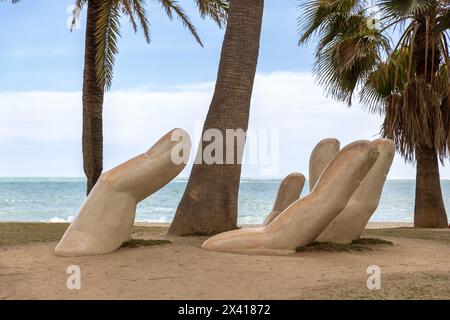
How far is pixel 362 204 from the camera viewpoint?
8320 mm

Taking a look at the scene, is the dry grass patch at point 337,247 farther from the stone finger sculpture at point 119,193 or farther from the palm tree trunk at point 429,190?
the palm tree trunk at point 429,190

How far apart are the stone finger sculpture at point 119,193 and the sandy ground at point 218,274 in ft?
0.82

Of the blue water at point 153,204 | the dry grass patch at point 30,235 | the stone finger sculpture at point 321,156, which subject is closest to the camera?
the stone finger sculpture at point 321,156

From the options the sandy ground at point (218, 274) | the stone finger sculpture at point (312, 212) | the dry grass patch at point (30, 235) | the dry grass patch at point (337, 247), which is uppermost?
the stone finger sculpture at point (312, 212)

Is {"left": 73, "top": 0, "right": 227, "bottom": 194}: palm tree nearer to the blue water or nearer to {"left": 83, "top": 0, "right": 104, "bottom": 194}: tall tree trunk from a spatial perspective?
{"left": 83, "top": 0, "right": 104, "bottom": 194}: tall tree trunk

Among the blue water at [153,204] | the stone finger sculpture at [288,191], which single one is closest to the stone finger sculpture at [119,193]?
the stone finger sculpture at [288,191]

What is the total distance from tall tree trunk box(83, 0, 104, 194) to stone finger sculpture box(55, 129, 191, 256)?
681 centimetres

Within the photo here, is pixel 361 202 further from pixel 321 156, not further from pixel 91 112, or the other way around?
pixel 91 112

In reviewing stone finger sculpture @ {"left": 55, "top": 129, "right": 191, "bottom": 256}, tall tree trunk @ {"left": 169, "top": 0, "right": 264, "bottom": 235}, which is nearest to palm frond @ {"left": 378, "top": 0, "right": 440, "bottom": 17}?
tall tree trunk @ {"left": 169, "top": 0, "right": 264, "bottom": 235}

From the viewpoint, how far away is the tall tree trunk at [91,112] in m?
14.5

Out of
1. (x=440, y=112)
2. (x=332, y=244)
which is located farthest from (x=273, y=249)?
(x=440, y=112)

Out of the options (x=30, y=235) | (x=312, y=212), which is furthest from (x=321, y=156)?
(x=30, y=235)

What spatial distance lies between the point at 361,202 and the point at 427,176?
647cm
